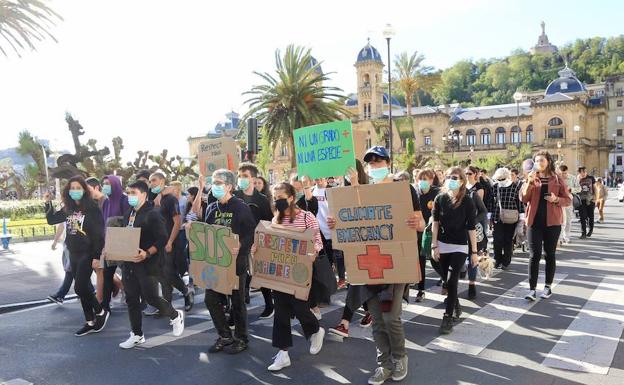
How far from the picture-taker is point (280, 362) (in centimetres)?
526

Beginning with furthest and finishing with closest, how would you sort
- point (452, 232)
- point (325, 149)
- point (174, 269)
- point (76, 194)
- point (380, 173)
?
1. point (174, 269)
2. point (76, 194)
3. point (452, 232)
4. point (325, 149)
5. point (380, 173)

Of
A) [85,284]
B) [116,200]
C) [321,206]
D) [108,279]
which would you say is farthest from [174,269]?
[321,206]

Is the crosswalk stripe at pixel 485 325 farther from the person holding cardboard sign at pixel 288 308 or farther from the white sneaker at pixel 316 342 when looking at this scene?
the person holding cardboard sign at pixel 288 308

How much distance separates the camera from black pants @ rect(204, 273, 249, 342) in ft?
19.2

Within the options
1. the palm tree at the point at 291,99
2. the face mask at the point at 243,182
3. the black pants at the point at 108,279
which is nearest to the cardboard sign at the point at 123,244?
the black pants at the point at 108,279

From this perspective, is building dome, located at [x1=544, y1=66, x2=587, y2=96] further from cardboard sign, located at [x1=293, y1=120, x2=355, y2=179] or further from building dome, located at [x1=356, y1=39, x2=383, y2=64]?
cardboard sign, located at [x1=293, y1=120, x2=355, y2=179]

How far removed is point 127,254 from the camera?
6.06 metres

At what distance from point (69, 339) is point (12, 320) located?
68.7 inches

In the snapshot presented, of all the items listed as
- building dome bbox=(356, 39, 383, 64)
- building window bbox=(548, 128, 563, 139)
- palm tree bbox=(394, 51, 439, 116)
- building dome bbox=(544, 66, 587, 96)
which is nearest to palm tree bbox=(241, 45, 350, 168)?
→ palm tree bbox=(394, 51, 439, 116)

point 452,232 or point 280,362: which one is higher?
point 452,232

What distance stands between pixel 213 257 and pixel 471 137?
88.2 metres

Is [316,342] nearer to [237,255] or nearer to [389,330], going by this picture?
[389,330]

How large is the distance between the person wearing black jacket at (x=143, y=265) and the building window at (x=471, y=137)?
87419 mm

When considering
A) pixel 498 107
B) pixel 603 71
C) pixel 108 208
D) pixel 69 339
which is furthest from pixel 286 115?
pixel 603 71
